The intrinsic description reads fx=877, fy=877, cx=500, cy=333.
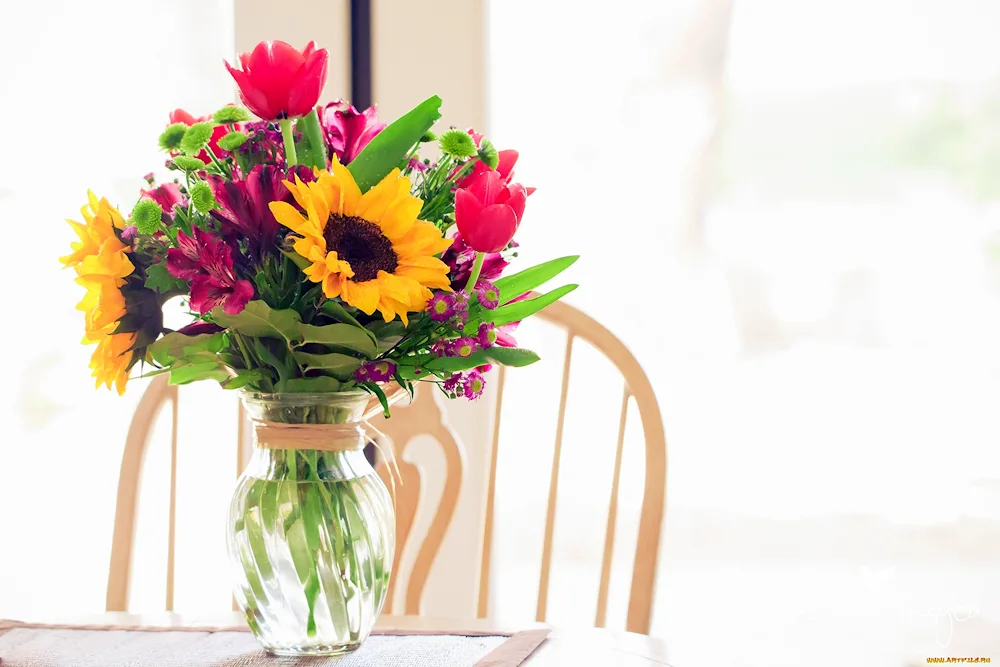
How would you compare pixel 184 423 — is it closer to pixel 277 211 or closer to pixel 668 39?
pixel 668 39

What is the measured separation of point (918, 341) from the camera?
1.37 meters

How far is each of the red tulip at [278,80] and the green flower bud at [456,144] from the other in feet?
0.30

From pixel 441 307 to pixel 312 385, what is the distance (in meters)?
0.12

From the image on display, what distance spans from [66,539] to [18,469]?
6.0 inches

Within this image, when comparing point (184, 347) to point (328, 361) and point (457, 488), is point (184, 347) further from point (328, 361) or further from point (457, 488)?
point (457, 488)

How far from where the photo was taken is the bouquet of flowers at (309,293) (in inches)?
22.4

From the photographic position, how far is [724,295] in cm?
144

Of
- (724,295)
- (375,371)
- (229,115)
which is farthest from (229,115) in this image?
(724,295)

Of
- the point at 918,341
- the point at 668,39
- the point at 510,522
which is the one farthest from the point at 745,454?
the point at 668,39

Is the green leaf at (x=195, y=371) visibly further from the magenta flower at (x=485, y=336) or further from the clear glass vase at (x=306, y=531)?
the magenta flower at (x=485, y=336)

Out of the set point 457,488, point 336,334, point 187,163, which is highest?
point 187,163

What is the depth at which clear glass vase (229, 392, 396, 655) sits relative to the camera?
631mm

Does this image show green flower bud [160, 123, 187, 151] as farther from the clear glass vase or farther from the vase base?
the vase base

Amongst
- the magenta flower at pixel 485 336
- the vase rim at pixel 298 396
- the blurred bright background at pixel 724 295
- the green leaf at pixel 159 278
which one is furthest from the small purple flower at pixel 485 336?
the blurred bright background at pixel 724 295
